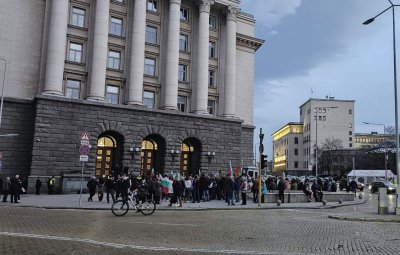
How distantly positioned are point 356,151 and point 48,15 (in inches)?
3715

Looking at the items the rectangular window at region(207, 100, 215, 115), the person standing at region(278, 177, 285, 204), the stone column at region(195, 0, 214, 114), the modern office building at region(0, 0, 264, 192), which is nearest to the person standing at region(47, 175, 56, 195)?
the modern office building at region(0, 0, 264, 192)

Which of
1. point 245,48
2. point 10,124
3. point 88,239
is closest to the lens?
point 88,239

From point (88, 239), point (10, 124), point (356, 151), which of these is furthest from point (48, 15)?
point (356, 151)

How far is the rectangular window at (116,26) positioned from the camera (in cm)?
4497

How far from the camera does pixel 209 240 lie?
1250 cm

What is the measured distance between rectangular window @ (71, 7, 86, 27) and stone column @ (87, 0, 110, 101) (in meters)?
1.93

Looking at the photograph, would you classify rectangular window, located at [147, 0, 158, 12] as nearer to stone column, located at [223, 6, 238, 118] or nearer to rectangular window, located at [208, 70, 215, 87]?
stone column, located at [223, 6, 238, 118]

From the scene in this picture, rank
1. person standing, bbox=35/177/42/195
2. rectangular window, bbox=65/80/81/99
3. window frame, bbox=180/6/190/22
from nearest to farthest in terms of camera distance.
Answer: person standing, bbox=35/177/42/195, rectangular window, bbox=65/80/81/99, window frame, bbox=180/6/190/22

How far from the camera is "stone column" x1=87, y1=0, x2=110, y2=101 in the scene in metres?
41.4

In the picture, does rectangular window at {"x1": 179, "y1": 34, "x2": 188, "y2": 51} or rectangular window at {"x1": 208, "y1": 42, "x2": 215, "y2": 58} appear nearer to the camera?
rectangular window at {"x1": 179, "y1": 34, "x2": 188, "y2": 51}

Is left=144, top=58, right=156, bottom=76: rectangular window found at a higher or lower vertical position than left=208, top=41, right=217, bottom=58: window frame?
lower

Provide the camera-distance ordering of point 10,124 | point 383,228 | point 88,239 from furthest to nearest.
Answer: point 10,124, point 383,228, point 88,239

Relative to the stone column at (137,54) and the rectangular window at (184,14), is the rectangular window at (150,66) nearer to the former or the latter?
the stone column at (137,54)

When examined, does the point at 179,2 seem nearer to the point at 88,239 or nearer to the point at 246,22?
the point at 246,22
